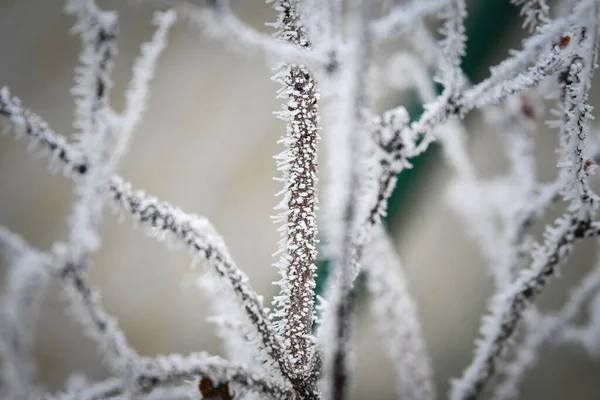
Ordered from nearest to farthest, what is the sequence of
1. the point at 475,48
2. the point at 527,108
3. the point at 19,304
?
the point at 19,304, the point at 527,108, the point at 475,48

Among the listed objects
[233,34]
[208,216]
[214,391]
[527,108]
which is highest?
[208,216]

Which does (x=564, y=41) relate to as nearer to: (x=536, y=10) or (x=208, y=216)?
(x=536, y=10)

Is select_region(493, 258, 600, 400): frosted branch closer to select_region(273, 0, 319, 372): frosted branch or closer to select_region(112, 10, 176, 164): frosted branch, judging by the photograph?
select_region(273, 0, 319, 372): frosted branch

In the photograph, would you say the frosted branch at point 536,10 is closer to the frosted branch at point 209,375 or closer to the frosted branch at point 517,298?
the frosted branch at point 517,298

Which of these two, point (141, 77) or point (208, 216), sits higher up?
point (208, 216)

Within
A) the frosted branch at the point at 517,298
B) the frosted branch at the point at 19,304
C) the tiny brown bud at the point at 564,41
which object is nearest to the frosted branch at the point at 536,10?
the tiny brown bud at the point at 564,41

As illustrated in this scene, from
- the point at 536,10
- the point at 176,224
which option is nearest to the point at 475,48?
the point at 536,10

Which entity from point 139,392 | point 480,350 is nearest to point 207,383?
point 139,392
